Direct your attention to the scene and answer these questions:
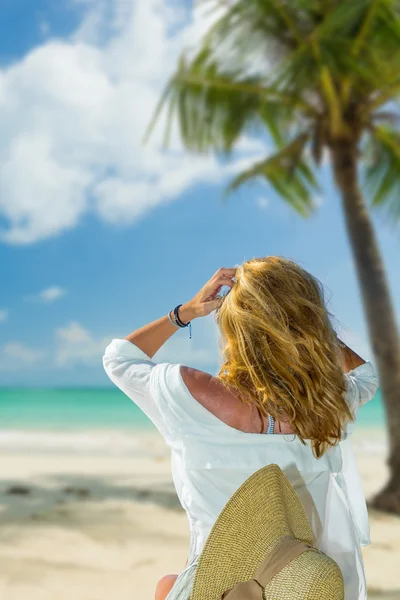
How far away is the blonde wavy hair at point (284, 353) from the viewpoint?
46.4 inches

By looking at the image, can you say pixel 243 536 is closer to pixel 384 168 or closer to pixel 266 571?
pixel 266 571

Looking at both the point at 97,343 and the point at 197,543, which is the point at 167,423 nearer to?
the point at 197,543

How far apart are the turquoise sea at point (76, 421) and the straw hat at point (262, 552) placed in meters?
9.75

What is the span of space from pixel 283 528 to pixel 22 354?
33857 millimetres

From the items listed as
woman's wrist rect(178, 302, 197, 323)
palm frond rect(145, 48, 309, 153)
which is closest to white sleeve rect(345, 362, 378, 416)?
woman's wrist rect(178, 302, 197, 323)

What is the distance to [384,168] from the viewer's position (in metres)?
6.30

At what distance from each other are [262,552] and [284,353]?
353 mm

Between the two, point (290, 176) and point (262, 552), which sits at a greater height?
point (290, 176)

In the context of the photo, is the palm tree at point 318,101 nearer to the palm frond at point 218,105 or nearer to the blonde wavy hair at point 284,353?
the palm frond at point 218,105

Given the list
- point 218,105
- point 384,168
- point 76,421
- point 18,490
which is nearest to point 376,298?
point 384,168

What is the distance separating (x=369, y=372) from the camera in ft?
4.87

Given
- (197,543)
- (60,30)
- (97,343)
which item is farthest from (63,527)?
(60,30)

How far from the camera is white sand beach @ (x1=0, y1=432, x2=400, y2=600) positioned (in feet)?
11.6

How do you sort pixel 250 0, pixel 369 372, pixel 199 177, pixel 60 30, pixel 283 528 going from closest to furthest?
pixel 283 528
pixel 369 372
pixel 250 0
pixel 60 30
pixel 199 177
